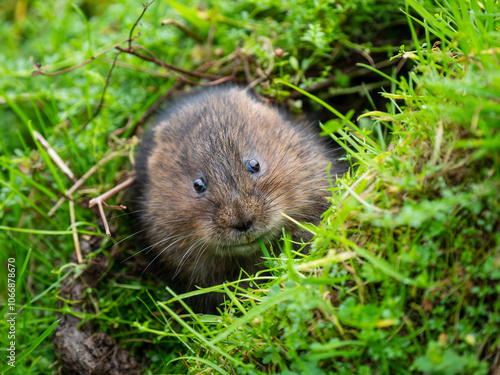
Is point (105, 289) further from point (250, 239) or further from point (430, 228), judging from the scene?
point (430, 228)

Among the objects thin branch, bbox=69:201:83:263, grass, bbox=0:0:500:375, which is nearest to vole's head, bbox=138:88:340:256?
grass, bbox=0:0:500:375

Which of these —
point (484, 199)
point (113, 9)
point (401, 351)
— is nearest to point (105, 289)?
point (401, 351)

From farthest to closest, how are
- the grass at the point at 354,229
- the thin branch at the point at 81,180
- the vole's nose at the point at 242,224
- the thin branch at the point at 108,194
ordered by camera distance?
the thin branch at the point at 81,180 < the thin branch at the point at 108,194 < the vole's nose at the point at 242,224 < the grass at the point at 354,229

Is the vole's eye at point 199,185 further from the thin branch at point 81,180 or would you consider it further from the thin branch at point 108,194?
the thin branch at point 81,180

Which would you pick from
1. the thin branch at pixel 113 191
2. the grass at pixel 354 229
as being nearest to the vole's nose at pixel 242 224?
the grass at pixel 354 229

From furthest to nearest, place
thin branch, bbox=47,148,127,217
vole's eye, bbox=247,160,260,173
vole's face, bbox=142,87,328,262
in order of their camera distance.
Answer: thin branch, bbox=47,148,127,217 → vole's eye, bbox=247,160,260,173 → vole's face, bbox=142,87,328,262

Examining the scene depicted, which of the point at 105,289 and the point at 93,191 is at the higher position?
→ the point at 93,191

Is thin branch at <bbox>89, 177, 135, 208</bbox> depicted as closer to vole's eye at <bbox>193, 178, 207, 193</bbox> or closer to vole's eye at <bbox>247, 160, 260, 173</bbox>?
vole's eye at <bbox>193, 178, 207, 193</bbox>
